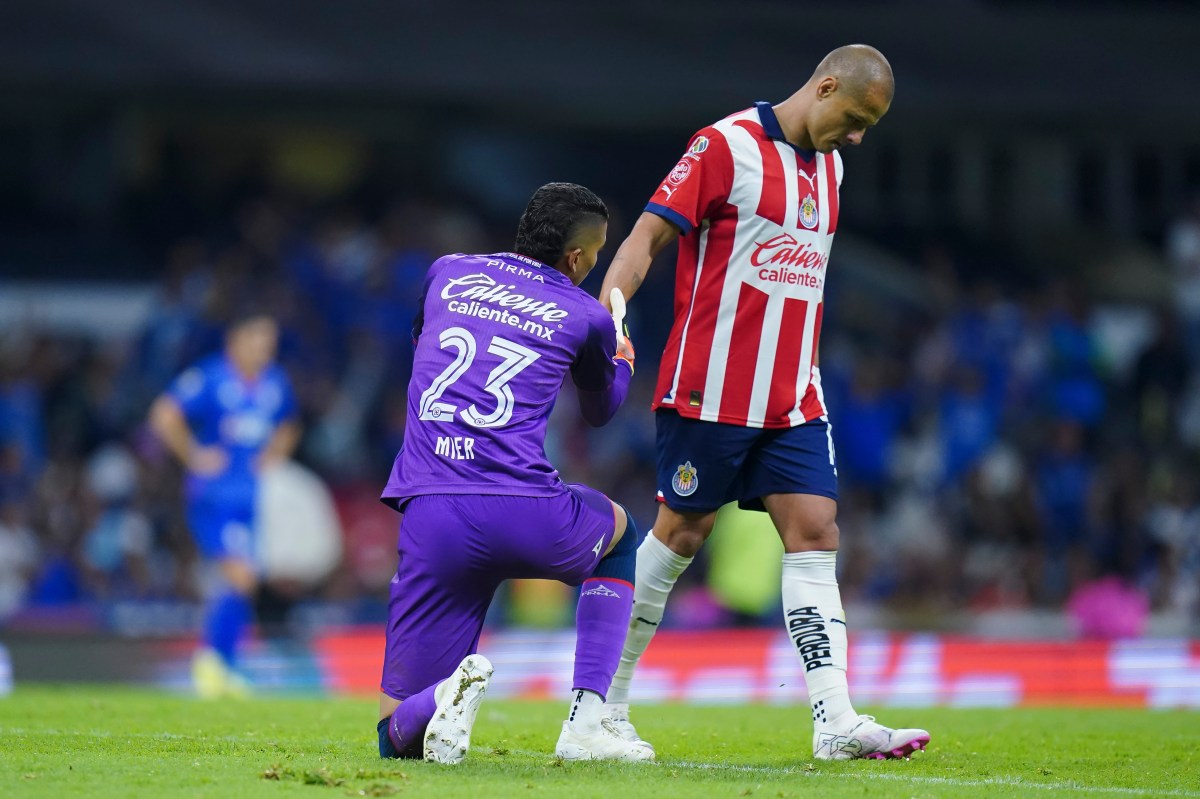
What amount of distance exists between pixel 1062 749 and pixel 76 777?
3.80 meters

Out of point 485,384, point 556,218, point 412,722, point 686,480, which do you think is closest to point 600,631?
point 412,722

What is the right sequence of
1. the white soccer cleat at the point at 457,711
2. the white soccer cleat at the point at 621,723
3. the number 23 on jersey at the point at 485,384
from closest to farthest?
1. the white soccer cleat at the point at 457,711
2. the number 23 on jersey at the point at 485,384
3. the white soccer cleat at the point at 621,723

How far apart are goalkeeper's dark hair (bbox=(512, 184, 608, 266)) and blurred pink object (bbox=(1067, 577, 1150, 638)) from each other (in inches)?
345

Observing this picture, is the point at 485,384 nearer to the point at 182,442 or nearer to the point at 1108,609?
the point at 182,442

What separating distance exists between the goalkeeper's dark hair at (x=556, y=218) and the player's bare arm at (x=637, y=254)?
0.80ft

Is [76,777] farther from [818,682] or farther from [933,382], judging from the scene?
[933,382]

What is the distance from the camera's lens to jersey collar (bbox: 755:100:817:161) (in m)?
6.24

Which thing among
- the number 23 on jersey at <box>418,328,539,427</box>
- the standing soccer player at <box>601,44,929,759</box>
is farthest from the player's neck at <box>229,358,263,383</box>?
the number 23 on jersey at <box>418,328,539,427</box>

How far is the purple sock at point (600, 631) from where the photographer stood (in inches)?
218

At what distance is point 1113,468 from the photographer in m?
15.1

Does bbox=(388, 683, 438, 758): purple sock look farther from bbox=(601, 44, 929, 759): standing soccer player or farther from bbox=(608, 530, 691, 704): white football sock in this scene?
bbox=(608, 530, 691, 704): white football sock

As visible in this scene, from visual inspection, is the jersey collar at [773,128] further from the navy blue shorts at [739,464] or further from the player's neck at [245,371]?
A: the player's neck at [245,371]

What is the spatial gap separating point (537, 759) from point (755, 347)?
169 centimetres

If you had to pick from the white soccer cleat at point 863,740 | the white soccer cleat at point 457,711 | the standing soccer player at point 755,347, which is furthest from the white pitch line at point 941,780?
the white soccer cleat at point 457,711
